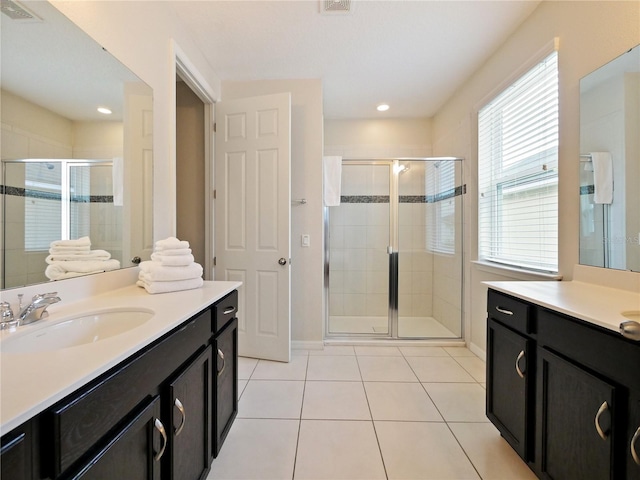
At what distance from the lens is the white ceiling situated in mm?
1767

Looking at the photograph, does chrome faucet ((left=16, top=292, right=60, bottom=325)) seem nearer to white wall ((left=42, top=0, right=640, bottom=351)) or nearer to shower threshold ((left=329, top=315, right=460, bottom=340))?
white wall ((left=42, top=0, right=640, bottom=351))

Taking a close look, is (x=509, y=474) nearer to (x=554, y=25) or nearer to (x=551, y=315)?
(x=551, y=315)

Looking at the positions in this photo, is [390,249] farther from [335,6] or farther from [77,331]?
[77,331]

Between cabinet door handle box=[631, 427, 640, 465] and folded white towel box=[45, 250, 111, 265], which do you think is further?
folded white towel box=[45, 250, 111, 265]

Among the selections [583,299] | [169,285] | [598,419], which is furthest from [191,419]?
[583,299]

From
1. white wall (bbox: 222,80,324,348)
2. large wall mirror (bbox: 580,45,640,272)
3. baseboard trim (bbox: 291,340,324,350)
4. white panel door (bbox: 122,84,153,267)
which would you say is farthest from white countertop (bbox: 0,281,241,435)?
large wall mirror (bbox: 580,45,640,272)

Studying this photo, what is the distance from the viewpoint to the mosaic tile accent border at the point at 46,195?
857 millimetres

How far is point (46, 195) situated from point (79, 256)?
266 mm

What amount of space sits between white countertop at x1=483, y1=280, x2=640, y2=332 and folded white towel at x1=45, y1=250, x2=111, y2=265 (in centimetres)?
187

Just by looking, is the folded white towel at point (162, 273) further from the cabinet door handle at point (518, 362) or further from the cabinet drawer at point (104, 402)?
the cabinet door handle at point (518, 362)

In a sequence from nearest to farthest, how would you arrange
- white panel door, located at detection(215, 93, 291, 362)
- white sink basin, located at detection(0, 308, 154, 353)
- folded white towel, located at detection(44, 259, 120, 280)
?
white sink basin, located at detection(0, 308, 154, 353) → folded white towel, located at detection(44, 259, 120, 280) → white panel door, located at detection(215, 93, 291, 362)

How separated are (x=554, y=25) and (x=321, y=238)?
6.94 feet

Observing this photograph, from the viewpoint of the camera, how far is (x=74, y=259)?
1.09 m

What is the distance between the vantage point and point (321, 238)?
2.59 m
